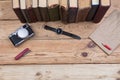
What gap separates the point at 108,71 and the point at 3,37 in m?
0.42

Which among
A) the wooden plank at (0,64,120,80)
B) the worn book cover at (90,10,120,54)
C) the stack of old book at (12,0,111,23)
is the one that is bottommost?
the wooden plank at (0,64,120,80)

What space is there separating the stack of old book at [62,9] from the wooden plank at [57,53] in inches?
3.9

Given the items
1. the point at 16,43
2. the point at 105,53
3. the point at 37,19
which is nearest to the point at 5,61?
the point at 16,43

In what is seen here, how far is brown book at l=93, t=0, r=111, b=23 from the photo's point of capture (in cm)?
98

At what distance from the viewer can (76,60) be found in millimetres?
1104

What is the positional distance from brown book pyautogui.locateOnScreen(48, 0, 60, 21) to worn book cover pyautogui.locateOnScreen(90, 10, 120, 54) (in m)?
0.15

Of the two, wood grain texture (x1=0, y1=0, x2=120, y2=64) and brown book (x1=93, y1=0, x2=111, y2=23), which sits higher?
brown book (x1=93, y1=0, x2=111, y2=23)

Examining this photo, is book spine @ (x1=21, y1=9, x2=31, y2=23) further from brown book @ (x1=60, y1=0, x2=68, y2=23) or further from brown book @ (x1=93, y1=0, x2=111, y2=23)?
brown book @ (x1=93, y1=0, x2=111, y2=23)

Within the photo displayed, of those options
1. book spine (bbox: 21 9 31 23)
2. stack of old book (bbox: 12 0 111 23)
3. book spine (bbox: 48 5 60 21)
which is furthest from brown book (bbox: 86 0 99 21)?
book spine (bbox: 21 9 31 23)

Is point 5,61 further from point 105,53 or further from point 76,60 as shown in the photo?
point 105,53

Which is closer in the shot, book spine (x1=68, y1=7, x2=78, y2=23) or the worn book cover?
book spine (x1=68, y1=7, x2=78, y2=23)

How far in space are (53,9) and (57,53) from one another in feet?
0.60

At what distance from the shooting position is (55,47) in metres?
1.12

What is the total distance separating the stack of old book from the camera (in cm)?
98
